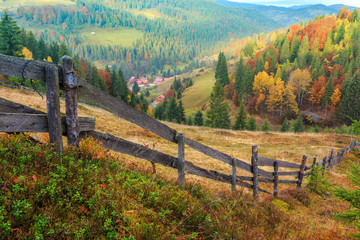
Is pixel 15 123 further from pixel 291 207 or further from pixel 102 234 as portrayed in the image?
pixel 291 207

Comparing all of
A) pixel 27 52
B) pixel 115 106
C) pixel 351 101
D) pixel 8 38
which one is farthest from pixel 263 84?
pixel 115 106

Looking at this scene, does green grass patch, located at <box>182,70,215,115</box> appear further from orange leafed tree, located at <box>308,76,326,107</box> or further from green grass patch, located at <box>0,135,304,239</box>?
green grass patch, located at <box>0,135,304,239</box>

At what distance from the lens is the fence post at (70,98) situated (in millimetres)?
3439

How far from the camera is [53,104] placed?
338cm

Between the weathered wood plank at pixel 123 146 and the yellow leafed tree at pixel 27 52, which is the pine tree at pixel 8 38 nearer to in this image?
the yellow leafed tree at pixel 27 52

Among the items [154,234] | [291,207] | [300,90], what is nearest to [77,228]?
[154,234]

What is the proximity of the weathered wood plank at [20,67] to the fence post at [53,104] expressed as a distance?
0.30 feet

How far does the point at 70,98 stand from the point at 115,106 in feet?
2.57

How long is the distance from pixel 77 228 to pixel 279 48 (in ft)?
463

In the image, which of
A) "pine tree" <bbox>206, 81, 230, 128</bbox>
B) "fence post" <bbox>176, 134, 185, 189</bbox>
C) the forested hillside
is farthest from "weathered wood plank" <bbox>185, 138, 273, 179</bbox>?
the forested hillside

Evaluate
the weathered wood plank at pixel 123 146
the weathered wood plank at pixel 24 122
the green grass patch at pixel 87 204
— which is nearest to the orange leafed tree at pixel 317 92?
the weathered wood plank at pixel 123 146

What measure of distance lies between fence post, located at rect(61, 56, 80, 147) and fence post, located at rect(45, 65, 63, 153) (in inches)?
5.5

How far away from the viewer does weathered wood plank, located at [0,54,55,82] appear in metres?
3.04

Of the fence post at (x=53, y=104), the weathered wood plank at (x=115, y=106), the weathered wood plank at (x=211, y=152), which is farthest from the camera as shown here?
the weathered wood plank at (x=211, y=152)
